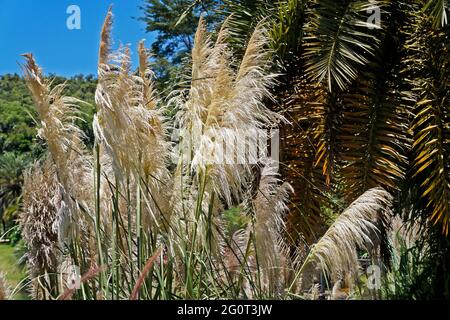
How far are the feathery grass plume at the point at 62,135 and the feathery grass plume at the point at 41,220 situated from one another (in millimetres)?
183

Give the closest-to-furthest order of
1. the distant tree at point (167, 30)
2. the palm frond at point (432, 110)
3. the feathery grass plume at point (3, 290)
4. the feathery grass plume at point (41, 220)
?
the feathery grass plume at point (3, 290) < the feathery grass plume at point (41, 220) < the palm frond at point (432, 110) < the distant tree at point (167, 30)

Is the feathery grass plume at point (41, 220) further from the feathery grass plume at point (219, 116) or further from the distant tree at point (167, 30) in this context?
the distant tree at point (167, 30)

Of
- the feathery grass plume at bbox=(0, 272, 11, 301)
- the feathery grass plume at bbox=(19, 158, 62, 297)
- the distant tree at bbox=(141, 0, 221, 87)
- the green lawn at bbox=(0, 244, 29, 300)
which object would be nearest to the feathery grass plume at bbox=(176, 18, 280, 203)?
the feathery grass plume at bbox=(19, 158, 62, 297)

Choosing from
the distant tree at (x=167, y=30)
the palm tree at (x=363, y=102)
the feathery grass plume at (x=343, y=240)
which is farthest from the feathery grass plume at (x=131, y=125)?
the distant tree at (x=167, y=30)

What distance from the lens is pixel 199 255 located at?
368cm

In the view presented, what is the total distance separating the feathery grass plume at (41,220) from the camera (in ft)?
12.4

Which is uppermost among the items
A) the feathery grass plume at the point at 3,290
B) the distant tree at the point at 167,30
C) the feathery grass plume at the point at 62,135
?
the distant tree at the point at 167,30

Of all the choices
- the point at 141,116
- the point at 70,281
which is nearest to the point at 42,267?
the point at 70,281

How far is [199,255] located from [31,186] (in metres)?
1.11

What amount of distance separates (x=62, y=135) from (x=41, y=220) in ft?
2.16

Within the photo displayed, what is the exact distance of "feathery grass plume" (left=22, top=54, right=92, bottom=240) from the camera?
3.24m

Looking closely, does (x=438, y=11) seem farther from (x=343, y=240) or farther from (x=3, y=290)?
(x=3, y=290)

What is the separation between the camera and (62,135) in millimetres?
3404
